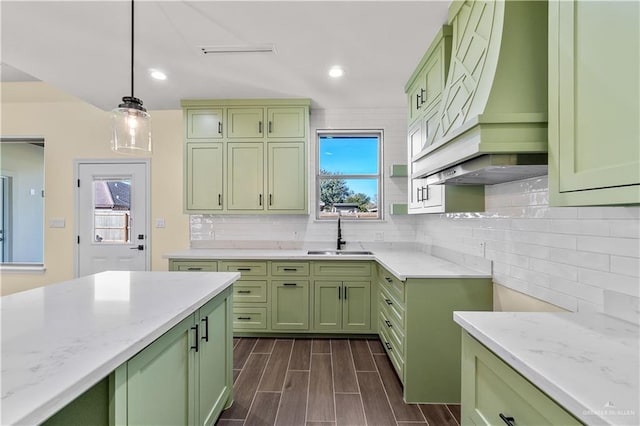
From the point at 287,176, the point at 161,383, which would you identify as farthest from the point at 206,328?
Answer: the point at 287,176

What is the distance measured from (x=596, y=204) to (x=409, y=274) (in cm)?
129

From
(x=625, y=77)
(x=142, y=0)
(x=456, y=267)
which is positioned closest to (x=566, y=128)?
(x=625, y=77)

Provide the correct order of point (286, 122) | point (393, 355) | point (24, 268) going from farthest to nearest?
1. point (24, 268)
2. point (286, 122)
3. point (393, 355)

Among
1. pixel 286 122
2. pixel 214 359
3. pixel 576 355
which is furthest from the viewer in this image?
pixel 286 122

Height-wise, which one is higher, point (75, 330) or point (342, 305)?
point (75, 330)

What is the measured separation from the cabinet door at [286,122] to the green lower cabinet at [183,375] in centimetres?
214

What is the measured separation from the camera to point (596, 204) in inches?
35.6

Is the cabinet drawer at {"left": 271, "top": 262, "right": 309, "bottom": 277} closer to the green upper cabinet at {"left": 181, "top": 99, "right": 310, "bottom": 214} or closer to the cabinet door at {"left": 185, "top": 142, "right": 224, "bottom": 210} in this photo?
the green upper cabinet at {"left": 181, "top": 99, "right": 310, "bottom": 214}

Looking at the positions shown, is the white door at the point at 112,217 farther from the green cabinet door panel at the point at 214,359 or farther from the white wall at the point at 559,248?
the white wall at the point at 559,248

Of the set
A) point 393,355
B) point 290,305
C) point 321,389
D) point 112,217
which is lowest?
point 321,389

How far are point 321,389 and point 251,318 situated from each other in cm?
124

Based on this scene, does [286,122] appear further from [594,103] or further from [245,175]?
[594,103]

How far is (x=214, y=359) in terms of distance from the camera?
1712 mm

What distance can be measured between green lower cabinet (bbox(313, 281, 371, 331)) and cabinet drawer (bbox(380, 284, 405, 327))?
0.29m
